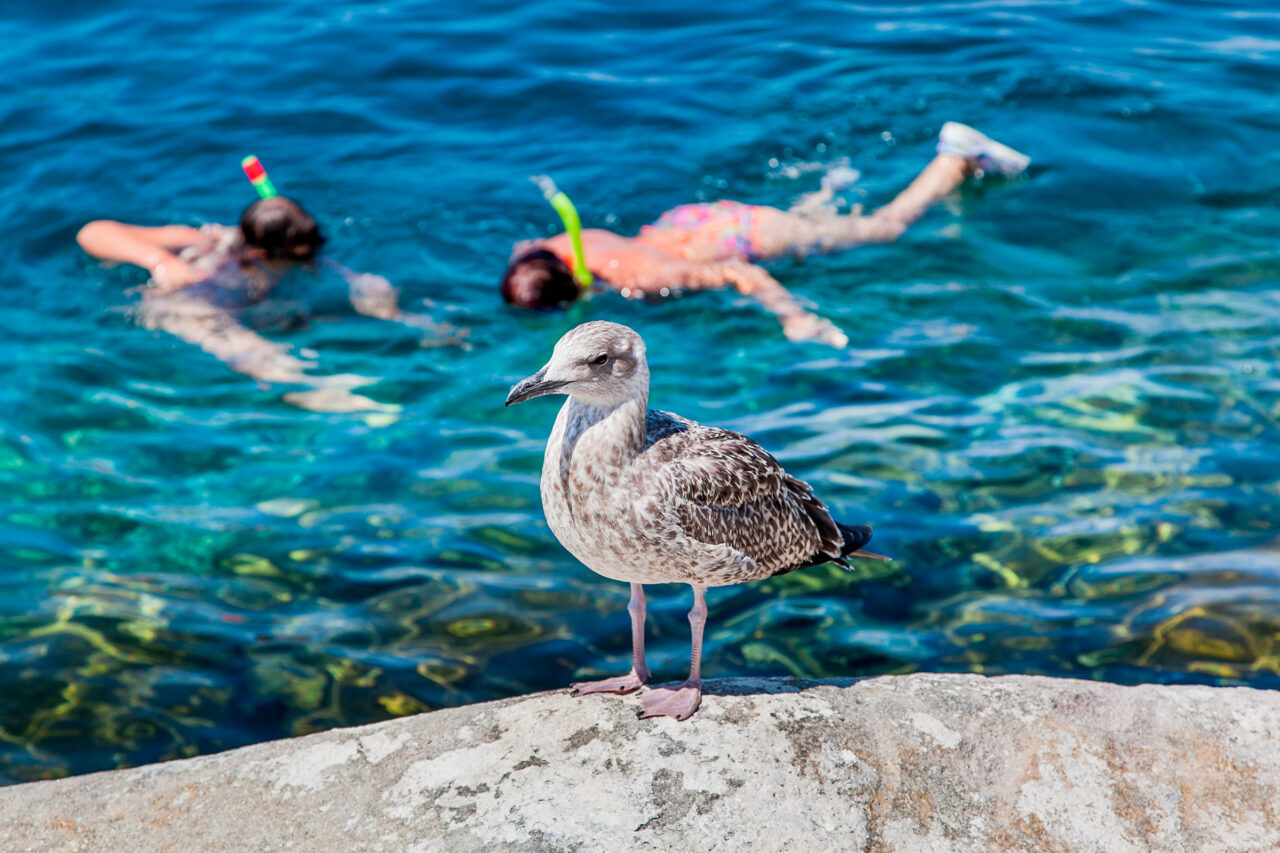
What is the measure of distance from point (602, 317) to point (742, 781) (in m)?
5.71

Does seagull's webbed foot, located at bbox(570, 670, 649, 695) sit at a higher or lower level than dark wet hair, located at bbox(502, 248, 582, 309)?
lower

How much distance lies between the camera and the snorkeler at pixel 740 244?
8.84 meters

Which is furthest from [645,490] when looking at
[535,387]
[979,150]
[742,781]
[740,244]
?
[979,150]

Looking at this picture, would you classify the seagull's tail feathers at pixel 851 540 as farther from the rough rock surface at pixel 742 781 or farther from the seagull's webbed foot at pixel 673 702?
the seagull's webbed foot at pixel 673 702

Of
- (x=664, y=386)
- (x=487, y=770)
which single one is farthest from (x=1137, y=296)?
(x=487, y=770)

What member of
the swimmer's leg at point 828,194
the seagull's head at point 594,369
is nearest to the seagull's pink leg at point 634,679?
the seagull's head at point 594,369

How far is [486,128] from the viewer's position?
460 inches

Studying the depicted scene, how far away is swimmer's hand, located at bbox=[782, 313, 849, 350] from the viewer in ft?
27.7

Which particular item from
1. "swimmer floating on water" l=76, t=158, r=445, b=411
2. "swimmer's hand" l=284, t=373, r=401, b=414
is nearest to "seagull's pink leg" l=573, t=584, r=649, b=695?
"swimmer's hand" l=284, t=373, r=401, b=414

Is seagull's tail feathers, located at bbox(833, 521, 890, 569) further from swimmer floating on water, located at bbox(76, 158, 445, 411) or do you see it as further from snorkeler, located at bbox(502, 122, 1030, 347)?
swimmer floating on water, located at bbox(76, 158, 445, 411)

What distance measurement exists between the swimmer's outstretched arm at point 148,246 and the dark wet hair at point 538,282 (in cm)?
257

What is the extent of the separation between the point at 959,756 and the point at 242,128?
10335 mm

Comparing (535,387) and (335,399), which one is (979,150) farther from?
(535,387)

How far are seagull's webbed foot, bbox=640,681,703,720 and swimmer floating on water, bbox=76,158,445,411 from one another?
4.70 metres
